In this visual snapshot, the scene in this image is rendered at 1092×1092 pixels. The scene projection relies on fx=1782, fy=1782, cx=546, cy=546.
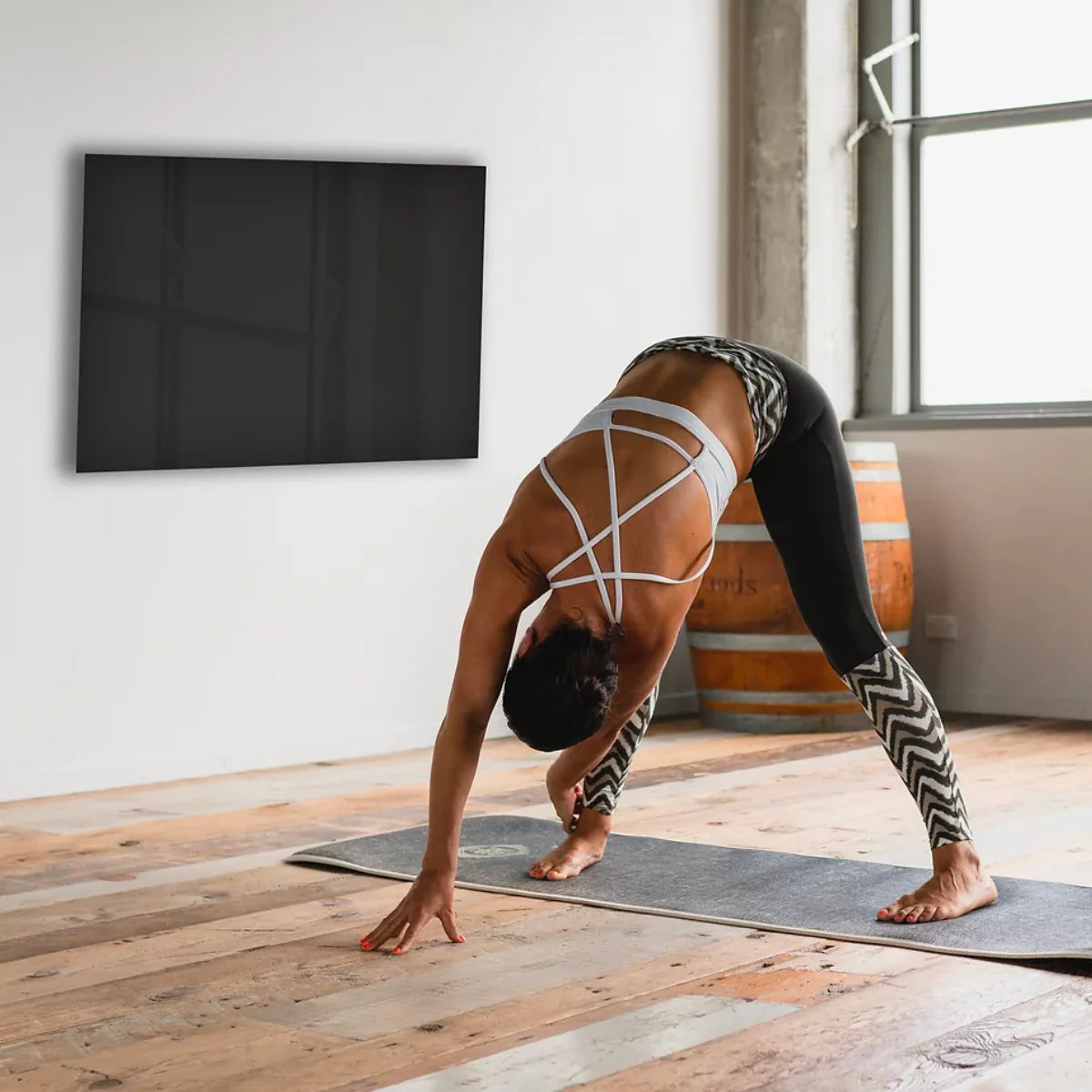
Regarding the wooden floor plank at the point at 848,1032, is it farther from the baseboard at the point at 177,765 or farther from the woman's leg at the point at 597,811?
the baseboard at the point at 177,765

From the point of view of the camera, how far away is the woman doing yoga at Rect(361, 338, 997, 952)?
2389 mm

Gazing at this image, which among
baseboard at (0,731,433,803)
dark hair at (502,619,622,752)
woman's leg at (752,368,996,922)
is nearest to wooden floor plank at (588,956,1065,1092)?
woman's leg at (752,368,996,922)

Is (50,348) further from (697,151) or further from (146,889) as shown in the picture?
(697,151)

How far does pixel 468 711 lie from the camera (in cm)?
240

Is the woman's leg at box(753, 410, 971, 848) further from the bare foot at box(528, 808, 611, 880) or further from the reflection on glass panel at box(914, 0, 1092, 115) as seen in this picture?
the reflection on glass panel at box(914, 0, 1092, 115)

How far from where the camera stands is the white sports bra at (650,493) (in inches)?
95.1

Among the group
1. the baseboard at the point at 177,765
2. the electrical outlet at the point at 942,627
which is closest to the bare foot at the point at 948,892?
the baseboard at the point at 177,765

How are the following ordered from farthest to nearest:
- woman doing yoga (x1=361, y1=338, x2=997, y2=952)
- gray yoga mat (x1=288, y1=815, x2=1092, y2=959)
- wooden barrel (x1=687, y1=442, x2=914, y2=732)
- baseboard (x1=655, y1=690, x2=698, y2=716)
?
1. baseboard (x1=655, y1=690, x2=698, y2=716)
2. wooden barrel (x1=687, y1=442, x2=914, y2=732)
3. gray yoga mat (x1=288, y1=815, x2=1092, y2=959)
4. woman doing yoga (x1=361, y1=338, x2=997, y2=952)

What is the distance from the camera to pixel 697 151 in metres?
5.46

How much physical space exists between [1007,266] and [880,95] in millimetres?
684

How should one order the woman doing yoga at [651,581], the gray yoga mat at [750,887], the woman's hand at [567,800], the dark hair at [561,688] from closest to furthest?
the dark hair at [561,688] < the woman doing yoga at [651,581] < the gray yoga mat at [750,887] < the woman's hand at [567,800]

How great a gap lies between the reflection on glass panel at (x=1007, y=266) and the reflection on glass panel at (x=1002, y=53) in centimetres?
11

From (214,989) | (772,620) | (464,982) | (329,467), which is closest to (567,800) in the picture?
(464,982)

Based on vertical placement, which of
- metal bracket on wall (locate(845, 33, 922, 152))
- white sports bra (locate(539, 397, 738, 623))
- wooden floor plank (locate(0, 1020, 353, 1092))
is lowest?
wooden floor plank (locate(0, 1020, 353, 1092))
